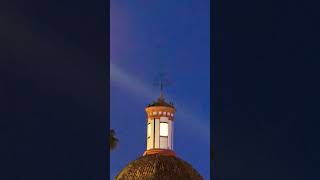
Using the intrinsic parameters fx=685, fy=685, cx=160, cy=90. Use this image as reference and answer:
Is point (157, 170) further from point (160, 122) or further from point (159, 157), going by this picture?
point (160, 122)

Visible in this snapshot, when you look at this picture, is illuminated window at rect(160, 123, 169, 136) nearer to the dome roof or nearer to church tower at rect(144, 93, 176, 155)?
church tower at rect(144, 93, 176, 155)

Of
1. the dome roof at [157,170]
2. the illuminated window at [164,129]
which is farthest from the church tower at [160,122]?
the dome roof at [157,170]

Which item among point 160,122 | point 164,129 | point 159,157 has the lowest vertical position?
point 159,157

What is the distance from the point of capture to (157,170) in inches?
1256

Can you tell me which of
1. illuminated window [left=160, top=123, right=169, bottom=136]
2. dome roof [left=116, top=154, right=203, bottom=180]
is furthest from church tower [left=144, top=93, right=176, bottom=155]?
dome roof [left=116, top=154, right=203, bottom=180]

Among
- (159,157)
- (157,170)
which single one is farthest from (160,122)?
(157,170)

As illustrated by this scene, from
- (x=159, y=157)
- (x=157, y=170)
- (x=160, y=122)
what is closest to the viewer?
(x=157, y=170)

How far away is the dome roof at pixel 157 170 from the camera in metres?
31.7

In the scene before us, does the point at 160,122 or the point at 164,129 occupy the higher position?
the point at 160,122
